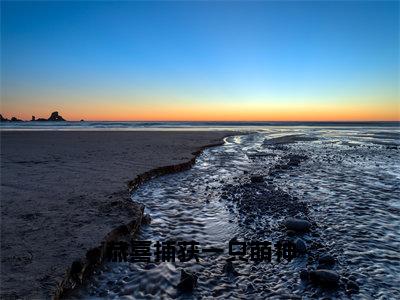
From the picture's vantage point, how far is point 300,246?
5566 millimetres

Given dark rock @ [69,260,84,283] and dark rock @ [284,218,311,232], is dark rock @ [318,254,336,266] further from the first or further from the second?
dark rock @ [69,260,84,283]

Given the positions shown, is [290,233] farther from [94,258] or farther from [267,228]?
[94,258]

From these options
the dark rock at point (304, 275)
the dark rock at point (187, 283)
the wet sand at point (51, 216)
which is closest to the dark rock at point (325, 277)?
the dark rock at point (304, 275)

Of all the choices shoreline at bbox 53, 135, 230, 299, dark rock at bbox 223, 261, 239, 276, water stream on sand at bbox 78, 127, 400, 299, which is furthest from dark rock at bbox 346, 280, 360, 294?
shoreline at bbox 53, 135, 230, 299

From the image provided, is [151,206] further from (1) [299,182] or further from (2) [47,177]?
(1) [299,182]

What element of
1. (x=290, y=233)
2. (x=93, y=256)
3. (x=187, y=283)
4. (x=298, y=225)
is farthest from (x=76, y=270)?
(x=298, y=225)

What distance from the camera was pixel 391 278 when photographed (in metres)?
4.63

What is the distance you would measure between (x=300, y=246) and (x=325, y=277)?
114 cm

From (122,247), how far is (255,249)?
2.35m

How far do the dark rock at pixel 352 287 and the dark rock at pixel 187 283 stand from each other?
214cm

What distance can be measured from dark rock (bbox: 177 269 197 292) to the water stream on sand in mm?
79

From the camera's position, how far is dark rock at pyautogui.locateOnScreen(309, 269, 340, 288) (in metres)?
4.38

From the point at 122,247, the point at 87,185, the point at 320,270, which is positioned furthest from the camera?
the point at 87,185

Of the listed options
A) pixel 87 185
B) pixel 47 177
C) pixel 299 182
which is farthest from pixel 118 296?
pixel 299 182
